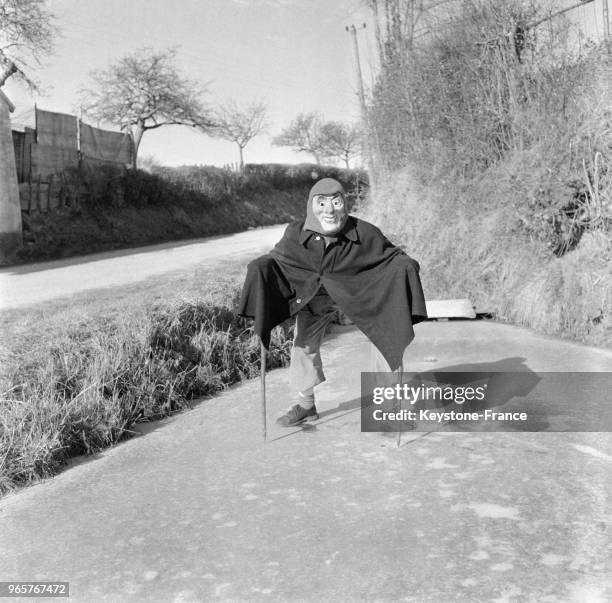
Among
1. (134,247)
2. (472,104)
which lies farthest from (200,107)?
(472,104)

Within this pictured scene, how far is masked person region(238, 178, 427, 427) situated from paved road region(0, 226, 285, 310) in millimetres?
4138

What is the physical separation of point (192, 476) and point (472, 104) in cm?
850

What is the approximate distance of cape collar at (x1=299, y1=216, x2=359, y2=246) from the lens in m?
4.41

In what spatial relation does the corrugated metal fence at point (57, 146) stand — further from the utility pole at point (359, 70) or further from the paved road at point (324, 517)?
the paved road at point (324, 517)

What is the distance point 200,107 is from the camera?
107 ft

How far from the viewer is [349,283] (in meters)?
4.44

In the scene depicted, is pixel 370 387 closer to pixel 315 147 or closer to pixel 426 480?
pixel 426 480

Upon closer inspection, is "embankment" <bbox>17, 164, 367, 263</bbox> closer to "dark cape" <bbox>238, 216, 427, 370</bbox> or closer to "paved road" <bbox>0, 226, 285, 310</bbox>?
"paved road" <bbox>0, 226, 285, 310</bbox>

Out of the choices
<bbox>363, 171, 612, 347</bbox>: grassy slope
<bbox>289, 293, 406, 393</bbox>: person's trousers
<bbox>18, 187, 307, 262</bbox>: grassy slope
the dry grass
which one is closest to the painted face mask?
<bbox>289, 293, 406, 393</bbox>: person's trousers

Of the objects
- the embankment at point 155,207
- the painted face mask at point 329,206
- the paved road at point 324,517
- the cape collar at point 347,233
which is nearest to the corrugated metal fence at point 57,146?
the embankment at point 155,207

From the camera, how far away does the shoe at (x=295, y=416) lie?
4.82 metres

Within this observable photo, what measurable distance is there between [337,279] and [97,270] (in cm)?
783

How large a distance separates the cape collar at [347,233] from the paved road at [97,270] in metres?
4.30

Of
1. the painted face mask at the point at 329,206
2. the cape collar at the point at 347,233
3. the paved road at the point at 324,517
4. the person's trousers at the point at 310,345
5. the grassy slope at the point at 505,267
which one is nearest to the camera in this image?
the paved road at the point at 324,517
